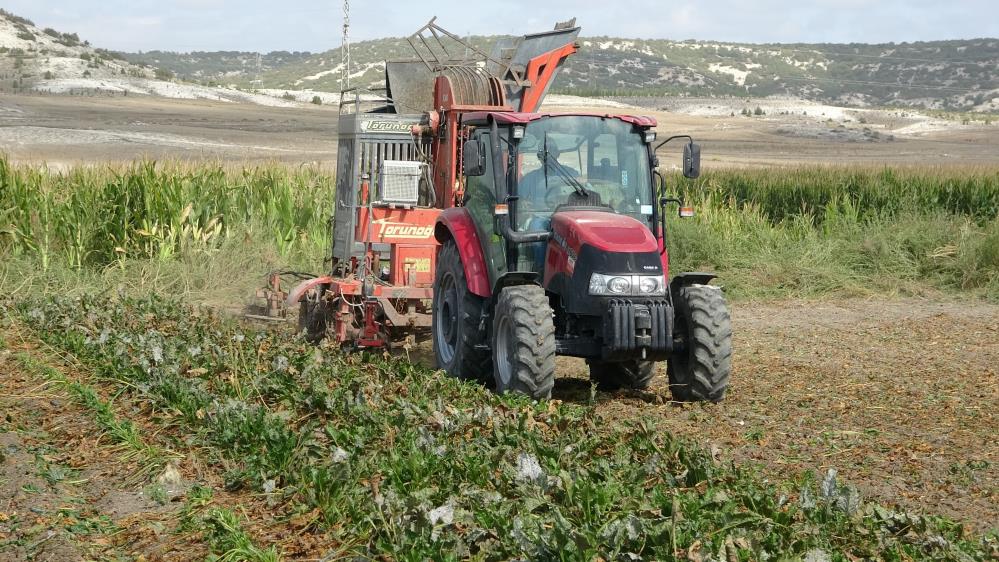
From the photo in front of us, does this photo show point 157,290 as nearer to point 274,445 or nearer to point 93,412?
point 93,412

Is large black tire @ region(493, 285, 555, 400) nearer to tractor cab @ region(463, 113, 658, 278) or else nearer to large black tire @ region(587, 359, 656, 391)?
tractor cab @ region(463, 113, 658, 278)

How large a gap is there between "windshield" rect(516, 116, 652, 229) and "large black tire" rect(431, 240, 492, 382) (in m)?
0.79

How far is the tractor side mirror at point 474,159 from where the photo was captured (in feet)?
27.6

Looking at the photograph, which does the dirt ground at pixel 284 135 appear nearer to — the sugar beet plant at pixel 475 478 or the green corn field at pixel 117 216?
the green corn field at pixel 117 216

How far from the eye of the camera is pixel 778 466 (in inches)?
267

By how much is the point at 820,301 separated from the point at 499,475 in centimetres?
1165

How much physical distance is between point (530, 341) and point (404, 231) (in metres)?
4.07

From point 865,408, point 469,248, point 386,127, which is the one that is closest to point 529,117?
point 469,248

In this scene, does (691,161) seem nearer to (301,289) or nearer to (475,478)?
(475,478)

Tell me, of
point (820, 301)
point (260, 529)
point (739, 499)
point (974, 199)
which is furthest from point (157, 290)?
point (974, 199)

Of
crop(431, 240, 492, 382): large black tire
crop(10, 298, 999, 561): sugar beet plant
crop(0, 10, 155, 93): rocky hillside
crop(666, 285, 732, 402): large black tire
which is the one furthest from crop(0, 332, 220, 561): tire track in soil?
crop(0, 10, 155, 93): rocky hillside

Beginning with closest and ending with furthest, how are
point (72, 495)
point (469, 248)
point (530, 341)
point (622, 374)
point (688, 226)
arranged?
1. point (72, 495)
2. point (530, 341)
3. point (469, 248)
4. point (622, 374)
5. point (688, 226)

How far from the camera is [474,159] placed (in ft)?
27.7

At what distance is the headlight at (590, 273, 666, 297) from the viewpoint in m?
8.00
